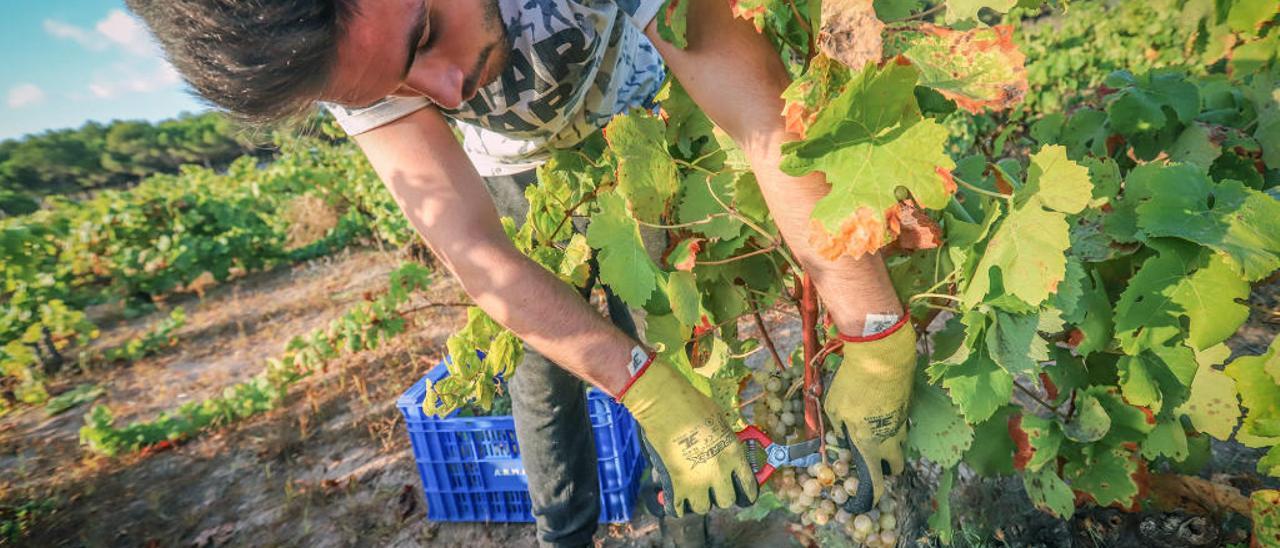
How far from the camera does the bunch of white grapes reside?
4.73 ft

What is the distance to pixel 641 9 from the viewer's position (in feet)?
3.73

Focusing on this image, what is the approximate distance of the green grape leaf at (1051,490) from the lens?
1.54 metres

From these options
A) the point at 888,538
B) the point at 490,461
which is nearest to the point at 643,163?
the point at 888,538

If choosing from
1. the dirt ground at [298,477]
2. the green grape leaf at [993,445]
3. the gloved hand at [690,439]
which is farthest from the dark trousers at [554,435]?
the green grape leaf at [993,445]

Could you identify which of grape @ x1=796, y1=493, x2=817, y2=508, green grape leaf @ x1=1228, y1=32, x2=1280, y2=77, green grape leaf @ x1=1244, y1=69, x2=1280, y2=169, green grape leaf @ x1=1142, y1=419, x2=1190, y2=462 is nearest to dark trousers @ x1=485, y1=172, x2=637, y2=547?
grape @ x1=796, y1=493, x2=817, y2=508

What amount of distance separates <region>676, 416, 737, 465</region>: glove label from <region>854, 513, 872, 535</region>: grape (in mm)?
328

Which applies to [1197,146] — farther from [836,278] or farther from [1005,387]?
[836,278]

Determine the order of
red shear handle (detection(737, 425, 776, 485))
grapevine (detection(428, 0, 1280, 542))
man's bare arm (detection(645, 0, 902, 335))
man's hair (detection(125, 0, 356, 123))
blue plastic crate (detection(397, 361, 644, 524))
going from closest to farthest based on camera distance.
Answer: grapevine (detection(428, 0, 1280, 542)) → man's bare arm (detection(645, 0, 902, 335)) → man's hair (detection(125, 0, 356, 123)) → red shear handle (detection(737, 425, 776, 485)) → blue plastic crate (detection(397, 361, 644, 524))

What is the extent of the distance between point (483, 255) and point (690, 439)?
0.68 meters

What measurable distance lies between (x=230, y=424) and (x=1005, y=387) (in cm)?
503

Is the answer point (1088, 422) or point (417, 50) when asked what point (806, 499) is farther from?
point (417, 50)

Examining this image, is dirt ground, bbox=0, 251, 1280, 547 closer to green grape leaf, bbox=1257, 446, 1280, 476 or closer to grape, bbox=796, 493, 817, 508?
grape, bbox=796, 493, 817, 508

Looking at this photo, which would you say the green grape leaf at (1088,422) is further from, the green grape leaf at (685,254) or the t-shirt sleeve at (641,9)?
the t-shirt sleeve at (641,9)

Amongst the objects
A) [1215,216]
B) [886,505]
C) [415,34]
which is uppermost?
[415,34]
